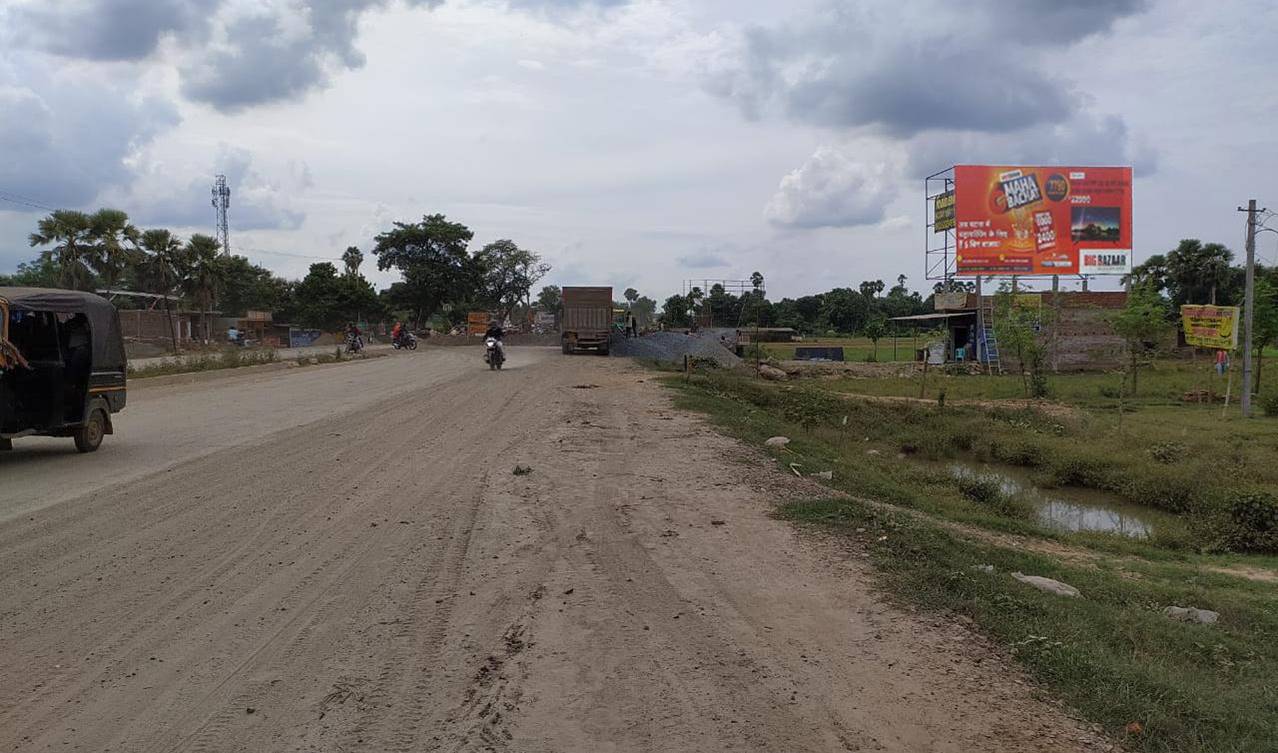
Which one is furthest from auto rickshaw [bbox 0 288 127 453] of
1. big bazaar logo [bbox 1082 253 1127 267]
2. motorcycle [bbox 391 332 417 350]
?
big bazaar logo [bbox 1082 253 1127 267]

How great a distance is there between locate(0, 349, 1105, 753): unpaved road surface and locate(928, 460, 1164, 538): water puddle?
5.63m

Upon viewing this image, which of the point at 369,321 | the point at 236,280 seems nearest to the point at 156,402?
the point at 369,321

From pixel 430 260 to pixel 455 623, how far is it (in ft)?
227

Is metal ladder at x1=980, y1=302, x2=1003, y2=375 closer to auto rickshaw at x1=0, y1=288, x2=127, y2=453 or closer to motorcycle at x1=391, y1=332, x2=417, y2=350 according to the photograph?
motorcycle at x1=391, y1=332, x2=417, y2=350

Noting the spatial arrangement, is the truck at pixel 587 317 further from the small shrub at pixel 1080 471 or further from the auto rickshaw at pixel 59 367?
the auto rickshaw at pixel 59 367

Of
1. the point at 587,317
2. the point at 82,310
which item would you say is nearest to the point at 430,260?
the point at 587,317

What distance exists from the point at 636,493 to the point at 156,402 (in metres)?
13.7

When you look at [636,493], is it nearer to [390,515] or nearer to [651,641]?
[390,515]

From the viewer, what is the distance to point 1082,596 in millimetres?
6496

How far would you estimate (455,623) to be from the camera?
5047mm

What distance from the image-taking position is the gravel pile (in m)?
37.7

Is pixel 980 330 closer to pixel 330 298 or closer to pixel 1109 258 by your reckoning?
pixel 1109 258

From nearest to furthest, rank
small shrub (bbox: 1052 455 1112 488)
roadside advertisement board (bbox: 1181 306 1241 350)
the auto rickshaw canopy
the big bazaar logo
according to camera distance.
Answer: the auto rickshaw canopy → small shrub (bbox: 1052 455 1112 488) → roadside advertisement board (bbox: 1181 306 1241 350) → the big bazaar logo

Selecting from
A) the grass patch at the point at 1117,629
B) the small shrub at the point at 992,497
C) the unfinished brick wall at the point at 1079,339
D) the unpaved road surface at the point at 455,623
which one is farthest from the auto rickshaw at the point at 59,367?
the unfinished brick wall at the point at 1079,339
